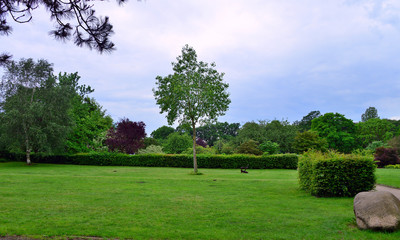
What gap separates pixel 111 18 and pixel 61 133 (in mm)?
28742

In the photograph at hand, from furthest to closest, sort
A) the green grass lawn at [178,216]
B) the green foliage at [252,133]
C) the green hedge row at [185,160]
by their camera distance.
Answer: the green foliage at [252,133]
the green hedge row at [185,160]
the green grass lawn at [178,216]

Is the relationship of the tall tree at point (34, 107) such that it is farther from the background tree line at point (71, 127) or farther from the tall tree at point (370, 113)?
the tall tree at point (370, 113)

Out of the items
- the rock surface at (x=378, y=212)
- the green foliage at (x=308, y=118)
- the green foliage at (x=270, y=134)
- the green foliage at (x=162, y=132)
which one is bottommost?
the rock surface at (x=378, y=212)

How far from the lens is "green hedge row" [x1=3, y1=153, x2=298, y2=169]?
34062 millimetres

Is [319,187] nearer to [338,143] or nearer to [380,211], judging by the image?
[380,211]

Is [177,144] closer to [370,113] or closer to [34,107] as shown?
[34,107]

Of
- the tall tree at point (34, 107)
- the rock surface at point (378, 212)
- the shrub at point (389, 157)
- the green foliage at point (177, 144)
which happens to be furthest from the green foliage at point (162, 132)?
the rock surface at point (378, 212)

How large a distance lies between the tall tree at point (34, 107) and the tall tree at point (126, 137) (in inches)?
228

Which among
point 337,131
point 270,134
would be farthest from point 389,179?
point 337,131

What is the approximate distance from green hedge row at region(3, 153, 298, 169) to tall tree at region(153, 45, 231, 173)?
1232 cm

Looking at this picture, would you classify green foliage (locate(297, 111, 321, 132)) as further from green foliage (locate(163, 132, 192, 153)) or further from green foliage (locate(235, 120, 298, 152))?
green foliage (locate(163, 132, 192, 153))

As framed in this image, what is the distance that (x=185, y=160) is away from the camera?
114 ft

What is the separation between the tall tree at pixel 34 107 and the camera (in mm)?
31281

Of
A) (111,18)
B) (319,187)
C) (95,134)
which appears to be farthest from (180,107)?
(95,134)
